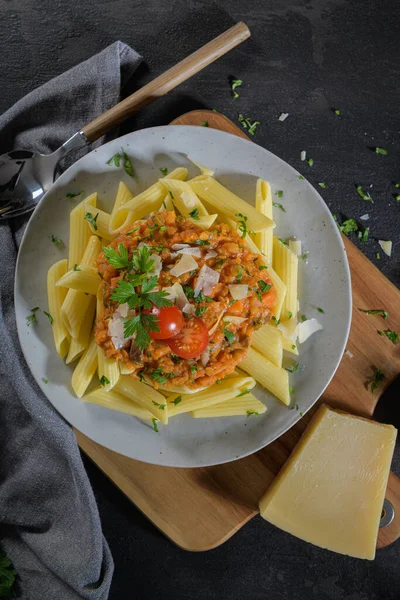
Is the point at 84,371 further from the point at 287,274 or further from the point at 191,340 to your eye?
the point at 287,274

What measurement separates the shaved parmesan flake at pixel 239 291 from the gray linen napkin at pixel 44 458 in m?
1.42

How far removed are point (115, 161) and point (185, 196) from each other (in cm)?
56

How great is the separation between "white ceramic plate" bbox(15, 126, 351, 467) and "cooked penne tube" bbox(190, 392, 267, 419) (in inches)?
5.9

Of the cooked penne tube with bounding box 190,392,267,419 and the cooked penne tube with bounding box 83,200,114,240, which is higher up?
the cooked penne tube with bounding box 83,200,114,240

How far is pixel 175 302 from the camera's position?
2809 mm

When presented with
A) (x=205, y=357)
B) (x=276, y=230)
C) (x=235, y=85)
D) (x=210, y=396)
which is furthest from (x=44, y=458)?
A: (x=235, y=85)

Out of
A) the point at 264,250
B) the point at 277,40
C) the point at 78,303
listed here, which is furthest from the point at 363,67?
the point at 78,303

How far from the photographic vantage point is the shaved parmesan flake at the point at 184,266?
280cm

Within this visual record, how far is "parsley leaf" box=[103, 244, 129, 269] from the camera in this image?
2775 mm

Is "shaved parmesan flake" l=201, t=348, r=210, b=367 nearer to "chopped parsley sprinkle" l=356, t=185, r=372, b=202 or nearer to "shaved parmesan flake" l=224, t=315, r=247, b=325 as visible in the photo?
"shaved parmesan flake" l=224, t=315, r=247, b=325

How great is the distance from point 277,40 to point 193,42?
0.59m

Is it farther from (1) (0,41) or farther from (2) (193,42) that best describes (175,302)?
(1) (0,41)

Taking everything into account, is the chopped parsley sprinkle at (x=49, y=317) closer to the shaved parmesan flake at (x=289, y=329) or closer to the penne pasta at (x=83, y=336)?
the penne pasta at (x=83, y=336)

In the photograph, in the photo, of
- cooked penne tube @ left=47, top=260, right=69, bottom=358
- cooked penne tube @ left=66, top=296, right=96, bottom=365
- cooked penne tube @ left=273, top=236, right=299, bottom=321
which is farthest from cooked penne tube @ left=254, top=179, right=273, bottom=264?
cooked penne tube @ left=47, top=260, right=69, bottom=358
